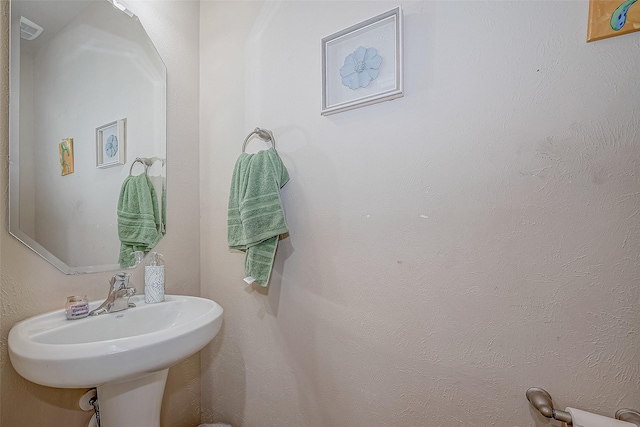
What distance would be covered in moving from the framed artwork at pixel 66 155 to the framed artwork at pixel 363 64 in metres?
0.90

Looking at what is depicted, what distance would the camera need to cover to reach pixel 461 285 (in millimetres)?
853

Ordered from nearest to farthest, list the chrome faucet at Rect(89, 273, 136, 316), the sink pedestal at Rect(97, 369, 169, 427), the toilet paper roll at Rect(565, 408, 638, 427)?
1. the toilet paper roll at Rect(565, 408, 638, 427)
2. the sink pedestal at Rect(97, 369, 169, 427)
3. the chrome faucet at Rect(89, 273, 136, 316)

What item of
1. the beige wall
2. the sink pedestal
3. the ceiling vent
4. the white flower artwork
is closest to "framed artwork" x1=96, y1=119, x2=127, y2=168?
the beige wall

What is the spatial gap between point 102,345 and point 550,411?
1065mm

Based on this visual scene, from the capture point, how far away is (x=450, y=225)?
87cm

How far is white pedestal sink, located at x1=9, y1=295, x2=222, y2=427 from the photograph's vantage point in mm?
695

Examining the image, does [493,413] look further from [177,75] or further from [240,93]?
[177,75]

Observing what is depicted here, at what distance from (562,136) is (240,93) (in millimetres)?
1181

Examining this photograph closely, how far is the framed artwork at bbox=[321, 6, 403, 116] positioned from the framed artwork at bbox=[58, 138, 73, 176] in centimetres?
90

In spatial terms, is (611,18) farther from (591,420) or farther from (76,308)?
(76,308)

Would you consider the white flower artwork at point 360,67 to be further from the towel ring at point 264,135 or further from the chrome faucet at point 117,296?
the chrome faucet at point 117,296

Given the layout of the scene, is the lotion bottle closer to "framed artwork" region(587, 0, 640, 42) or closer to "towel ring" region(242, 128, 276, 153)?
"towel ring" region(242, 128, 276, 153)

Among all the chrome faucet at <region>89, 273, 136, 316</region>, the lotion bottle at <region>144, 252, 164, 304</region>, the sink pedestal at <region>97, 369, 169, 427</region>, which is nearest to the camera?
the sink pedestal at <region>97, 369, 169, 427</region>

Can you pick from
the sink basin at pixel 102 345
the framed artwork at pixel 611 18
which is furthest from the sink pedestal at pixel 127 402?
the framed artwork at pixel 611 18
